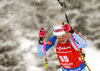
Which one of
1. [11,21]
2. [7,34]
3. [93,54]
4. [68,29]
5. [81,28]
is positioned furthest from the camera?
[11,21]

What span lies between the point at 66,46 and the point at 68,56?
187 mm

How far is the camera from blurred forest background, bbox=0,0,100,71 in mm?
5990

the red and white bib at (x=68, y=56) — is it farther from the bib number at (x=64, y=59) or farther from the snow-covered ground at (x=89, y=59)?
the snow-covered ground at (x=89, y=59)

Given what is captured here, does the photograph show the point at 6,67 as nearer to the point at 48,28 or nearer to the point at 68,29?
the point at 48,28

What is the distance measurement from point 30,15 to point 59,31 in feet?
18.7

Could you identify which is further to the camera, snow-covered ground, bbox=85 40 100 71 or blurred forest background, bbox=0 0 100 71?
blurred forest background, bbox=0 0 100 71

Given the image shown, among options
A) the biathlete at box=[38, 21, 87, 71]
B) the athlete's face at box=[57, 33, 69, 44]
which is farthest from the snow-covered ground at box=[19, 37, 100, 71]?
the athlete's face at box=[57, 33, 69, 44]

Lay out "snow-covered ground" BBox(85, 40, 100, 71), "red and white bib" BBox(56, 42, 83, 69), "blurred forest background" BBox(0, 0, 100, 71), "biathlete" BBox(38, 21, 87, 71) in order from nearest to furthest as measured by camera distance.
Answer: "biathlete" BBox(38, 21, 87, 71), "red and white bib" BBox(56, 42, 83, 69), "snow-covered ground" BBox(85, 40, 100, 71), "blurred forest background" BBox(0, 0, 100, 71)

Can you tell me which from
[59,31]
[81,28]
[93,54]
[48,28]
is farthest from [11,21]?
[59,31]

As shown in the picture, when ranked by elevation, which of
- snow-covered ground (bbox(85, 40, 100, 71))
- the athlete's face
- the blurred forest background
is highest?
the blurred forest background

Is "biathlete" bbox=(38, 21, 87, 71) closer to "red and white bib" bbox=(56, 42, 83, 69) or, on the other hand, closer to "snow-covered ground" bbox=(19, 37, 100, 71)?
"red and white bib" bbox=(56, 42, 83, 69)

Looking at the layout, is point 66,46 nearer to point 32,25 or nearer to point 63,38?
point 63,38

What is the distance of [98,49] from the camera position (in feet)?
19.6

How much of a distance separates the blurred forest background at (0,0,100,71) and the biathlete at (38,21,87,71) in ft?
9.66
